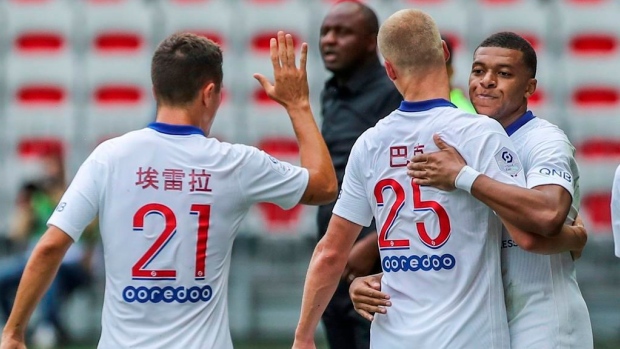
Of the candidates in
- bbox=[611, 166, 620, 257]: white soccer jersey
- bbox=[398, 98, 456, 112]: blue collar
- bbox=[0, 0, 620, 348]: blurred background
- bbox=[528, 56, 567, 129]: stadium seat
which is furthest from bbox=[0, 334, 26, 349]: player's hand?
bbox=[528, 56, 567, 129]: stadium seat

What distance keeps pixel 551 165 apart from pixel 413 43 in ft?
2.09

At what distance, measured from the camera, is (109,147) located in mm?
4371

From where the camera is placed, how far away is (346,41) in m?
6.15

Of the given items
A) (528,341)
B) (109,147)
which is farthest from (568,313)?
(109,147)

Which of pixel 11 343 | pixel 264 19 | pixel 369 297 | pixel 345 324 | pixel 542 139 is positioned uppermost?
pixel 264 19

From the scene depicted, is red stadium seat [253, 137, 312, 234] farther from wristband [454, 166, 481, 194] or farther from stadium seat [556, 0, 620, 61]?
wristband [454, 166, 481, 194]

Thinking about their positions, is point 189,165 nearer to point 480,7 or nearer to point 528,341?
point 528,341

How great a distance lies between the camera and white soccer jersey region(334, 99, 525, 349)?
4.11 meters

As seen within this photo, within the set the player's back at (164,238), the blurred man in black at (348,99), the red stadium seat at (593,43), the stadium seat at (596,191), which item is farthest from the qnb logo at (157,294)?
the red stadium seat at (593,43)

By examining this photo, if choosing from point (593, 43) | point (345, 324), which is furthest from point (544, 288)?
point (593, 43)

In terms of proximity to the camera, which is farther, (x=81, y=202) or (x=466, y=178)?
(x=81, y=202)

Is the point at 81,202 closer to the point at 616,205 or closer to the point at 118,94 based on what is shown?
the point at 616,205

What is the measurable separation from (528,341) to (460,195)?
22.1 inches

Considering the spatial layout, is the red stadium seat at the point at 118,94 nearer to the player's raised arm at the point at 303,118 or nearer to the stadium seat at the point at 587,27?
the stadium seat at the point at 587,27
